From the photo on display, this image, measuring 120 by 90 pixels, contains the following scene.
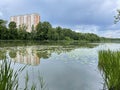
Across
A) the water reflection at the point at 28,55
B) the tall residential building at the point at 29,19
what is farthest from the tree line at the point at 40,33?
the water reflection at the point at 28,55

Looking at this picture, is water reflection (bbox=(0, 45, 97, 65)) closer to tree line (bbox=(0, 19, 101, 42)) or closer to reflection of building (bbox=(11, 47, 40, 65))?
reflection of building (bbox=(11, 47, 40, 65))

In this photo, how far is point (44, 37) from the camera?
59562mm

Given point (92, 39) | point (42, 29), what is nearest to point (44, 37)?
point (42, 29)

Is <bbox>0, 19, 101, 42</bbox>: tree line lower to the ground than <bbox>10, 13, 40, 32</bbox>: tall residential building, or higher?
lower

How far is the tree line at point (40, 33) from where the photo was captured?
51.7 meters

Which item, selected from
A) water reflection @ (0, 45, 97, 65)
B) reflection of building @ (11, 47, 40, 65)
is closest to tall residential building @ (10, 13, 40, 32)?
water reflection @ (0, 45, 97, 65)

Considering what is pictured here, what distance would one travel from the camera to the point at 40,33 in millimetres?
57688

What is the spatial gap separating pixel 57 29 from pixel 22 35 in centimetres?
1182

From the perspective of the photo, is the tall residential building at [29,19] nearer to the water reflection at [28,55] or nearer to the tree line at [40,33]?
the tree line at [40,33]

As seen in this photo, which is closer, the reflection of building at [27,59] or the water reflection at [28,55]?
the reflection of building at [27,59]

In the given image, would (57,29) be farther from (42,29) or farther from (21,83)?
(21,83)

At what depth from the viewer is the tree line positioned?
51688 millimetres

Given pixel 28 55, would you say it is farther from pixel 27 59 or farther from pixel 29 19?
pixel 29 19

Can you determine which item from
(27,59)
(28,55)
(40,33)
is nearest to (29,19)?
(40,33)
